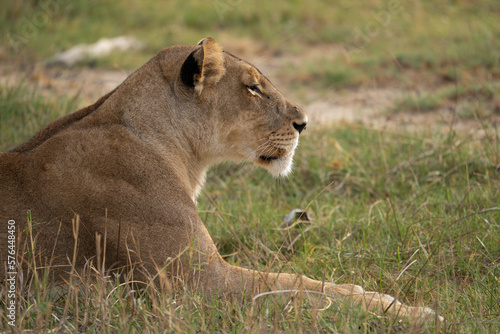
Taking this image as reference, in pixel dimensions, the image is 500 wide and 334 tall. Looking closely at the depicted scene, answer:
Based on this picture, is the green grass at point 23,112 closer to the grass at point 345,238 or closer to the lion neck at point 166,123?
the grass at point 345,238

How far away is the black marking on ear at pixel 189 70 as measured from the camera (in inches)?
109

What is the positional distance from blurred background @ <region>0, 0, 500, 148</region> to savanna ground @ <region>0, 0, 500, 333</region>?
3cm

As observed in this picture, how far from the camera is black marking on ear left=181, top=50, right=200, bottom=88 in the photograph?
2.77 meters

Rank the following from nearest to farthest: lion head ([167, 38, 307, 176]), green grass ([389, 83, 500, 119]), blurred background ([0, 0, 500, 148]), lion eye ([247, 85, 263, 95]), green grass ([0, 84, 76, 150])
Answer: lion head ([167, 38, 307, 176])
lion eye ([247, 85, 263, 95])
green grass ([0, 84, 76, 150])
green grass ([389, 83, 500, 119])
blurred background ([0, 0, 500, 148])

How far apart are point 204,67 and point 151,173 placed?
21.6 inches

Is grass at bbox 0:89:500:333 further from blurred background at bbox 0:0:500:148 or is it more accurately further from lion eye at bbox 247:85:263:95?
blurred background at bbox 0:0:500:148

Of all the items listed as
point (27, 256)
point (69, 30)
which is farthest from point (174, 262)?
point (69, 30)

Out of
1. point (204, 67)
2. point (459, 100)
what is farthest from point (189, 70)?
point (459, 100)

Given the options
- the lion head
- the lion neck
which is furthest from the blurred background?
the lion head

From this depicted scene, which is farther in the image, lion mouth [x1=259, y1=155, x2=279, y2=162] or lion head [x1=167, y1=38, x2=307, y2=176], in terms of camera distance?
lion mouth [x1=259, y1=155, x2=279, y2=162]

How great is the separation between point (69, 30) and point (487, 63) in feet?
17.7

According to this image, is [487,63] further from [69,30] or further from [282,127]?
[69,30]

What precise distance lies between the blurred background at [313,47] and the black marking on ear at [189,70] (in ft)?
6.85

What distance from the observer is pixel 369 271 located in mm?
3043
